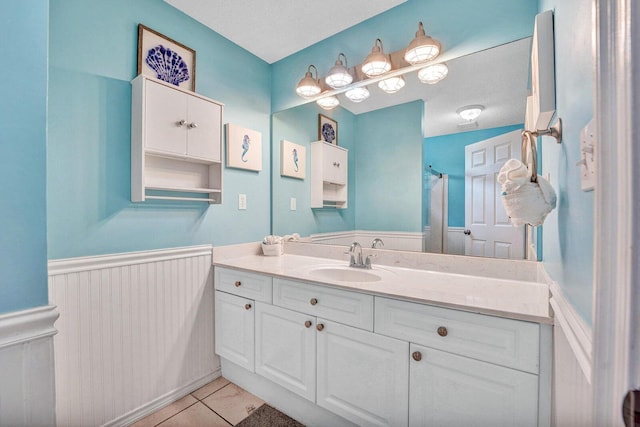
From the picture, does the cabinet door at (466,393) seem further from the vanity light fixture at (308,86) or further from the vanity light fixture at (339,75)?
the vanity light fixture at (308,86)

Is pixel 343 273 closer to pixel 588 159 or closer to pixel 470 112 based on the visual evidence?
pixel 470 112

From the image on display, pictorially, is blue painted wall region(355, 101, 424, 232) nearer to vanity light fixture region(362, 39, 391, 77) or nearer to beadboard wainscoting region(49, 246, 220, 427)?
vanity light fixture region(362, 39, 391, 77)

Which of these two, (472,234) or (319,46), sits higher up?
(319,46)

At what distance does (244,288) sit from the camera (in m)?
1.65

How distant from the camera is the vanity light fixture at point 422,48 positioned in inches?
58.1

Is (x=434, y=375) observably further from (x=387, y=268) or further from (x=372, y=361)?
(x=387, y=268)

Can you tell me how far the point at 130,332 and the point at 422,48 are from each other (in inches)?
86.1

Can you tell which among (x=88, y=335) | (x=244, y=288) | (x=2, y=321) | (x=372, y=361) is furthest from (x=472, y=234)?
(x=88, y=335)

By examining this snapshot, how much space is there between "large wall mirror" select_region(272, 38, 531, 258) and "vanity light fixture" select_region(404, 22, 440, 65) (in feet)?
0.35

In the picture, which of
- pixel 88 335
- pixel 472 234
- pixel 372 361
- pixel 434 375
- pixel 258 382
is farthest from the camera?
pixel 258 382

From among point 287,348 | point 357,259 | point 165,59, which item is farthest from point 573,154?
point 165,59

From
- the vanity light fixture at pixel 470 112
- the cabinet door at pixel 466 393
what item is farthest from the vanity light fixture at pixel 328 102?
the cabinet door at pixel 466 393

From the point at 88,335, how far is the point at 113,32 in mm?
1516

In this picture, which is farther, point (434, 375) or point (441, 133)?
point (441, 133)
